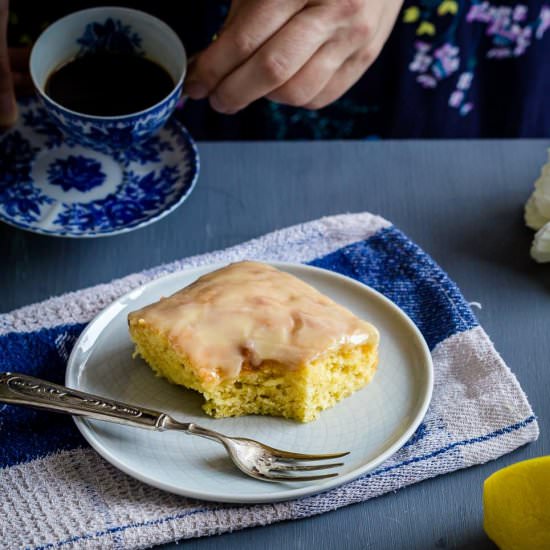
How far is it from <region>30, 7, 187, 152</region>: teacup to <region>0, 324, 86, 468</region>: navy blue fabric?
32cm

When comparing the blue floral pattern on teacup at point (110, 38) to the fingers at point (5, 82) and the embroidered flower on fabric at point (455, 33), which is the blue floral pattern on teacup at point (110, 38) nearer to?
the fingers at point (5, 82)

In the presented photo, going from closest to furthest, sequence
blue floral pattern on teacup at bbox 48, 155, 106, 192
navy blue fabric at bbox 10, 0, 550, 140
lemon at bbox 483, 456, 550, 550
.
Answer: lemon at bbox 483, 456, 550, 550 < blue floral pattern on teacup at bbox 48, 155, 106, 192 < navy blue fabric at bbox 10, 0, 550, 140

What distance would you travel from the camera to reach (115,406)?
1065mm

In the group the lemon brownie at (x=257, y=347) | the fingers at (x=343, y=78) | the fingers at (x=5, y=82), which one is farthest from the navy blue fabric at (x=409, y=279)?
the fingers at (x=5, y=82)

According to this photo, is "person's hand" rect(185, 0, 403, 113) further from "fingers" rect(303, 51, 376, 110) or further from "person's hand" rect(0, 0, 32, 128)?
"person's hand" rect(0, 0, 32, 128)

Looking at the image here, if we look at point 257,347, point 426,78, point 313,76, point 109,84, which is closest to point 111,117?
point 109,84

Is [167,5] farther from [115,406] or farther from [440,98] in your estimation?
[115,406]

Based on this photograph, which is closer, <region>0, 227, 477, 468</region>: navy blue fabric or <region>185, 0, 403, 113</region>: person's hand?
<region>0, 227, 477, 468</region>: navy blue fabric

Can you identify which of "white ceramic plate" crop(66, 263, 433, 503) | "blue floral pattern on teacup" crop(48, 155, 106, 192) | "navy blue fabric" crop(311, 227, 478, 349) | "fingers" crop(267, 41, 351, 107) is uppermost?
"fingers" crop(267, 41, 351, 107)

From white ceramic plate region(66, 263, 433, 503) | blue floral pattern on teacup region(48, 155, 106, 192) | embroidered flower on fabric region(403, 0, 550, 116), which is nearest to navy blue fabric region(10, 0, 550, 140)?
embroidered flower on fabric region(403, 0, 550, 116)

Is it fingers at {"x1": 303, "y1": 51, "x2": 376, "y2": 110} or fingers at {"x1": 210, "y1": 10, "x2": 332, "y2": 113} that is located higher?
fingers at {"x1": 210, "y1": 10, "x2": 332, "y2": 113}

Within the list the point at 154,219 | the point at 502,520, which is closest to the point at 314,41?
the point at 154,219

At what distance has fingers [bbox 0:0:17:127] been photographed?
4.55 ft

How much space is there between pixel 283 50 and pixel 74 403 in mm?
632
